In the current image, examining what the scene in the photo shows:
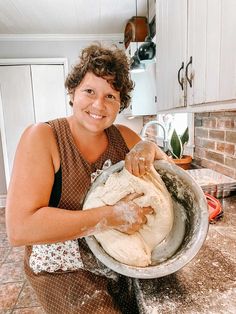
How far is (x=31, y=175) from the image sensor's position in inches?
30.3

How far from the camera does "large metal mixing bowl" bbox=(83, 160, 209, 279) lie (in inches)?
25.4

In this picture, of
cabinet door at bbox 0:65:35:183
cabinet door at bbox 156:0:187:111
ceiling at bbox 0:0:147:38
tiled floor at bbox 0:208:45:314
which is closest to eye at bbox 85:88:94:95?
cabinet door at bbox 156:0:187:111

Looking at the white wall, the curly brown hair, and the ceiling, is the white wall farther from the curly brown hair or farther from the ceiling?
the curly brown hair

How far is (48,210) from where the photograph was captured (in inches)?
28.6

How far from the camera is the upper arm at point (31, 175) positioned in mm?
738

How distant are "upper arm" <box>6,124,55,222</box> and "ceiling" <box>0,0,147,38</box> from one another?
2.39 metres

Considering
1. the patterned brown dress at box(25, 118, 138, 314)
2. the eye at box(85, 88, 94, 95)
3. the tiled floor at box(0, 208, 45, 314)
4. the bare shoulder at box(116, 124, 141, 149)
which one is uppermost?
the eye at box(85, 88, 94, 95)

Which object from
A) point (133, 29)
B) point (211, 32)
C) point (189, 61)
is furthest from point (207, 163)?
point (133, 29)

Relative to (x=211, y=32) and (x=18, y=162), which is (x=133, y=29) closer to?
(x=211, y=32)

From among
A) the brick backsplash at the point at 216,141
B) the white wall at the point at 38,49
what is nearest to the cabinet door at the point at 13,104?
the white wall at the point at 38,49

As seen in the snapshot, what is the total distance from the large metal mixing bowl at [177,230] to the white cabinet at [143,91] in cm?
203

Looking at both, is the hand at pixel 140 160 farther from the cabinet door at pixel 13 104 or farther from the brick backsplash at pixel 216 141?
the cabinet door at pixel 13 104

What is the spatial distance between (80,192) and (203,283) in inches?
19.2

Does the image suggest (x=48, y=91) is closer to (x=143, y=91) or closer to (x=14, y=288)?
(x=143, y=91)
